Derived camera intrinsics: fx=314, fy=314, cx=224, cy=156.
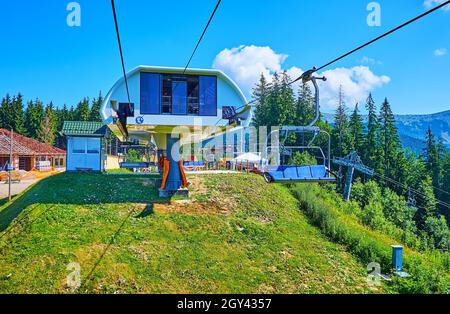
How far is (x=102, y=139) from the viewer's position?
24.2 meters

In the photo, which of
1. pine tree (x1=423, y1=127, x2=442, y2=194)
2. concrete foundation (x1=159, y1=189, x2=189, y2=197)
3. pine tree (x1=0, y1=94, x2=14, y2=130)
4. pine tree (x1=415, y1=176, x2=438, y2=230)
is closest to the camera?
concrete foundation (x1=159, y1=189, x2=189, y2=197)

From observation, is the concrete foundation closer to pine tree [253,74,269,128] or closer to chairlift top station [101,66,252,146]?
chairlift top station [101,66,252,146]

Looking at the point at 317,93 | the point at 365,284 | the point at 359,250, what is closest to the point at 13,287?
the point at 317,93

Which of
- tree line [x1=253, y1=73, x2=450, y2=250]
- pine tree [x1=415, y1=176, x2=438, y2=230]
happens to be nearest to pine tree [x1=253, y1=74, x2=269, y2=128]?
tree line [x1=253, y1=73, x2=450, y2=250]

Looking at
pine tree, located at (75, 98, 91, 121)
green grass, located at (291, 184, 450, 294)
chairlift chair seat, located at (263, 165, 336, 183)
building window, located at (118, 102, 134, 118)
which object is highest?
pine tree, located at (75, 98, 91, 121)

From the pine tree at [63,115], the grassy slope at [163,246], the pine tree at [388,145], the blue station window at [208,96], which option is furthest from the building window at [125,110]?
the pine tree at [63,115]

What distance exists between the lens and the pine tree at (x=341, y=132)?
51.1m

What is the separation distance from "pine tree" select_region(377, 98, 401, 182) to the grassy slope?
130ft

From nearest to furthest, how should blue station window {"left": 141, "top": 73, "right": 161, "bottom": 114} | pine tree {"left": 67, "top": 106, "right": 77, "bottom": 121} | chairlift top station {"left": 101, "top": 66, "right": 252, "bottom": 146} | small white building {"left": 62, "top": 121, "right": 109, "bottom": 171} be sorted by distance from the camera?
chairlift top station {"left": 101, "top": 66, "right": 252, "bottom": 146} → blue station window {"left": 141, "top": 73, "right": 161, "bottom": 114} → small white building {"left": 62, "top": 121, "right": 109, "bottom": 171} → pine tree {"left": 67, "top": 106, "right": 77, "bottom": 121}

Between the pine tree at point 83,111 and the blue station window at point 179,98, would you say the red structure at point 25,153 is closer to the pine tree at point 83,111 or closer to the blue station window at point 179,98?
the pine tree at point 83,111

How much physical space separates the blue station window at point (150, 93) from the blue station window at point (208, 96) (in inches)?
85.6

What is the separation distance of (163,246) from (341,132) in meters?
45.8

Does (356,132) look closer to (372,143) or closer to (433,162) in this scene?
(372,143)

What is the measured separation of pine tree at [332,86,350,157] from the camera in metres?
51.1
